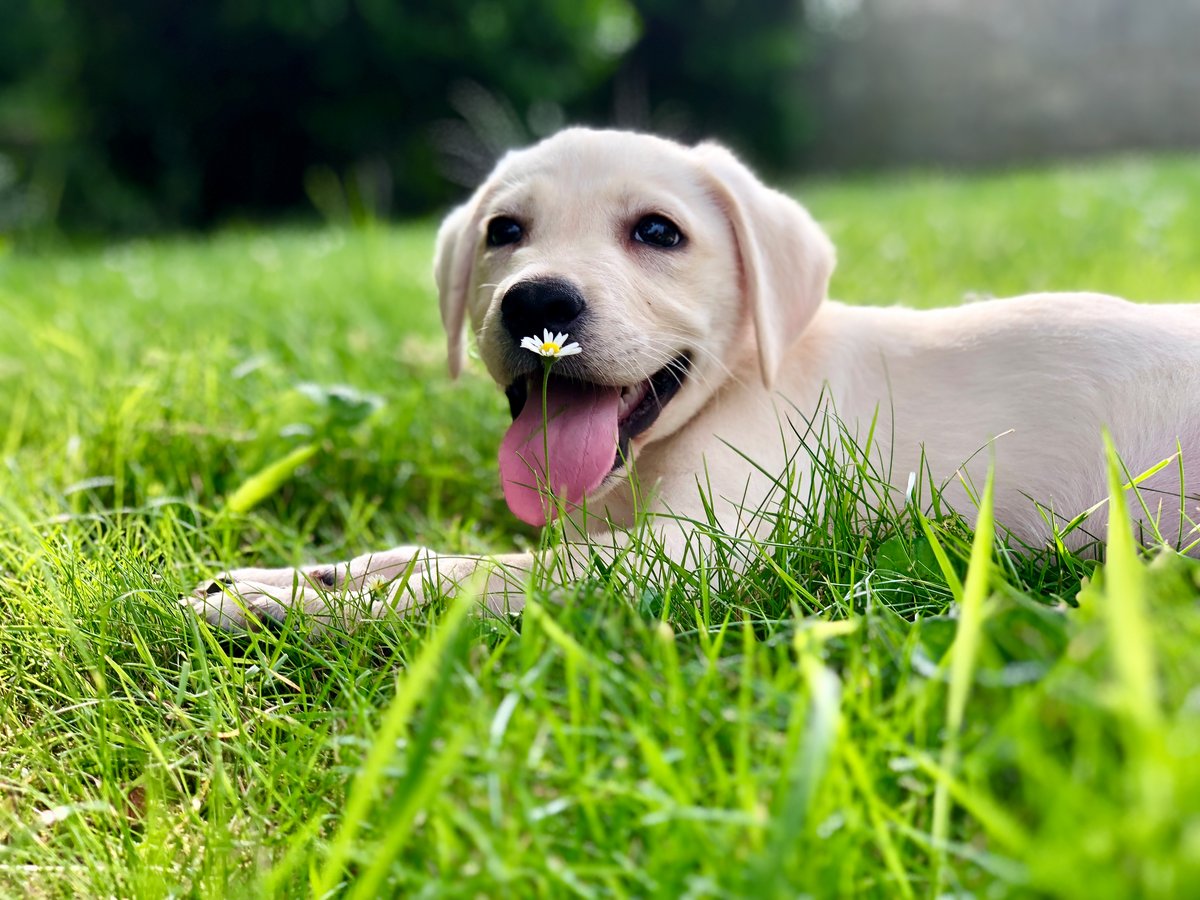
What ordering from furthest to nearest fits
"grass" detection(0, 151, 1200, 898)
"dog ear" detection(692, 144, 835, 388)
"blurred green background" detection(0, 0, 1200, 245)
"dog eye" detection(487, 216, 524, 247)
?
"blurred green background" detection(0, 0, 1200, 245)
"dog eye" detection(487, 216, 524, 247)
"dog ear" detection(692, 144, 835, 388)
"grass" detection(0, 151, 1200, 898)

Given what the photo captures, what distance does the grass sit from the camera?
1.13 meters

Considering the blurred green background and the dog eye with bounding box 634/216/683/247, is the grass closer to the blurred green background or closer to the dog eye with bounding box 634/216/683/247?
the dog eye with bounding box 634/216/683/247

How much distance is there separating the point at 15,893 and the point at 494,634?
2.59 feet

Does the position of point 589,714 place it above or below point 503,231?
below

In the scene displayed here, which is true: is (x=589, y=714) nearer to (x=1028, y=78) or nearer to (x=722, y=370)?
(x=722, y=370)

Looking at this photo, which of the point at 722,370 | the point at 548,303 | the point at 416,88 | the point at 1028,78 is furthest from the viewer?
the point at 1028,78

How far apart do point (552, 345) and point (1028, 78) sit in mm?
23553

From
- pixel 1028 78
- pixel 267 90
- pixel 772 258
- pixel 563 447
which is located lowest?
pixel 563 447

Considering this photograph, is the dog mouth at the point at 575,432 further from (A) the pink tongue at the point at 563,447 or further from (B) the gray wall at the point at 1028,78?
(B) the gray wall at the point at 1028,78

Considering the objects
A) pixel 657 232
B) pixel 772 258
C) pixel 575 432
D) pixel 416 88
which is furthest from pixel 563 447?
pixel 416 88

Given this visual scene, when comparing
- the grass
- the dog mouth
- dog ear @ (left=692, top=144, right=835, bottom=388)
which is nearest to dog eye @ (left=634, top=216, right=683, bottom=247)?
dog ear @ (left=692, top=144, right=835, bottom=388)

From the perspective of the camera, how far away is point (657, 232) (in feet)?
8.80

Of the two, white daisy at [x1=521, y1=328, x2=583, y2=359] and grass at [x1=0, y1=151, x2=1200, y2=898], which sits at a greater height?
white daisy at [x1=521, y1=328, x2=583, y2=359]

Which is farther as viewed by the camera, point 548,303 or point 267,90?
point 267,90
